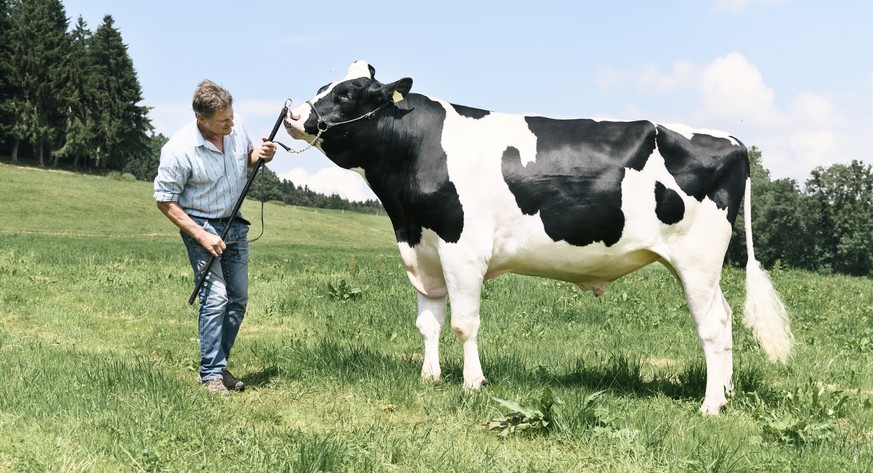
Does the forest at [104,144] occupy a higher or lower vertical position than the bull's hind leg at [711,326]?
higher

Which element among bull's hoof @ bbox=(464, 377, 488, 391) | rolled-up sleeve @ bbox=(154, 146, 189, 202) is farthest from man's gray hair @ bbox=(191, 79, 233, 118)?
bull's hoof @ bbox=(464, 377, 488, 391)

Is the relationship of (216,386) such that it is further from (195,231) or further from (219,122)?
Result: (219,122)

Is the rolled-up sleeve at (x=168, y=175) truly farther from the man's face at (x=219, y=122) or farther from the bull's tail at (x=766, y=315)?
the bull's tail at (x=766, y=315)

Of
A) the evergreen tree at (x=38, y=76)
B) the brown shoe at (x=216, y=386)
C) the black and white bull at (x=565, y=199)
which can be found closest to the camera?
the black and white bull at (x=565, y=199)

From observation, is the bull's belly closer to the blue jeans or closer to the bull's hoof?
the bull's hoof

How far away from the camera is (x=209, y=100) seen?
6098mm

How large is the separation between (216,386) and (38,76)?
83.1 meters

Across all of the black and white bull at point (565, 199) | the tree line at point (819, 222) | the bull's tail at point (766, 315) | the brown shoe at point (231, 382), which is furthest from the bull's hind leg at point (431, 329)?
the tree line at point (819, 222)

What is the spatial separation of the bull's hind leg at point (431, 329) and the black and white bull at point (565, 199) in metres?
0.42

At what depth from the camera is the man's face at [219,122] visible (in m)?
6.19

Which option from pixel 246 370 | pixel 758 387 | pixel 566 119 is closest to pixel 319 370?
pixel 246 370

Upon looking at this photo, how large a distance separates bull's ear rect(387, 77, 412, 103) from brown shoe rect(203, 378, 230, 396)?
2.84 metres

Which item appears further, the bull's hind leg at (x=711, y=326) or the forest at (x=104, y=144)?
the forest at (x=104, y=144)

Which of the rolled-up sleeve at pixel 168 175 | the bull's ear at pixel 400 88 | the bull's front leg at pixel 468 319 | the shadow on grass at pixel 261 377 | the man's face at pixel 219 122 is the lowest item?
the shadow on grass at pixel 261 377
